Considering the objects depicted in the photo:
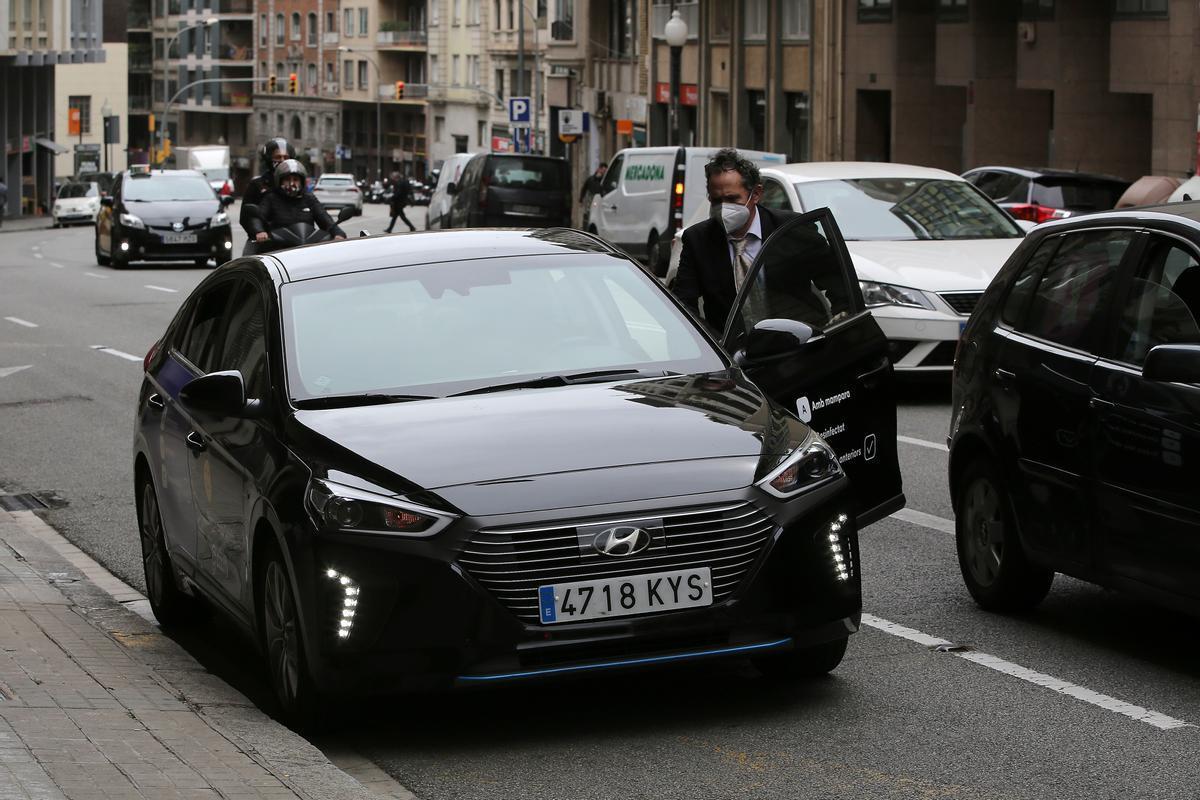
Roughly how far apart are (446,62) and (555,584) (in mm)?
109630

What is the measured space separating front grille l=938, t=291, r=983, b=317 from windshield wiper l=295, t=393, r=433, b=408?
342 inches

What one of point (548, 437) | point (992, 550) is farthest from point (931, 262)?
point (548, 437)

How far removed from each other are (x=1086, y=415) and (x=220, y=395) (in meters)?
2.88

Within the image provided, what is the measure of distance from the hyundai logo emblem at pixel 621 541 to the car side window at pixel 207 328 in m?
2.37

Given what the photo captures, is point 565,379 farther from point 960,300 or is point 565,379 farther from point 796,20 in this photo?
point 796,20

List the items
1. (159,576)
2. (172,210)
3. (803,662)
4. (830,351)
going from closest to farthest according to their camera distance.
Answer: (803,662), (830,351), (159,576), (172,210)

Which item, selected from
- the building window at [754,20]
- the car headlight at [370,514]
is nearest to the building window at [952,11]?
the building window at [754,20]

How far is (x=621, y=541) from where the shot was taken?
5.87 meters

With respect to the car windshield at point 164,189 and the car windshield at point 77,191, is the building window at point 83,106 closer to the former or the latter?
the car windshield at point 77,191

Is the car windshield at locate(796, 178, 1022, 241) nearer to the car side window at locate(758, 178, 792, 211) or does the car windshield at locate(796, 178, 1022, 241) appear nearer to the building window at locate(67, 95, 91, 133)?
the car side window at locate(758, 178, 792, 211)

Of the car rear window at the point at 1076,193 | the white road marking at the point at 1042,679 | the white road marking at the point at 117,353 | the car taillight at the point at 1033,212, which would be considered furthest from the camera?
the car rear window at the point at 1076,193

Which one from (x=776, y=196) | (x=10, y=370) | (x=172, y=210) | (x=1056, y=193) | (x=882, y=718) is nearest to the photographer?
(x=882, y=718)

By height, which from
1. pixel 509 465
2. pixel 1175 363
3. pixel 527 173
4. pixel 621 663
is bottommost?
pixel 621 663

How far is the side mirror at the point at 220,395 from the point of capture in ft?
22.4
